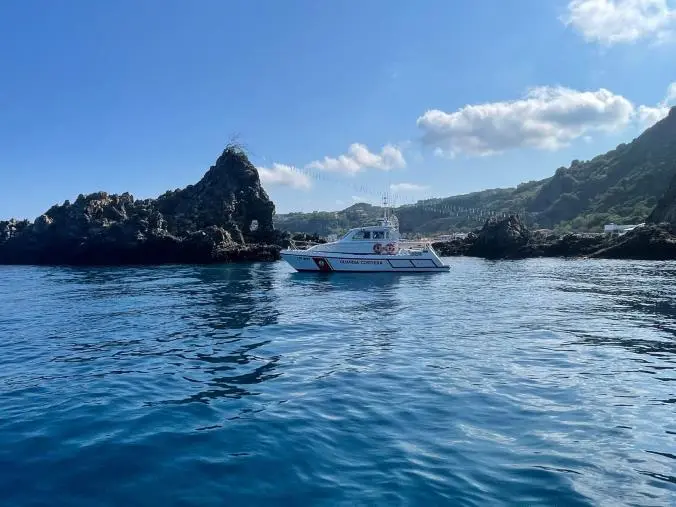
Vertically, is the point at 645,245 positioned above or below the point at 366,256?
above

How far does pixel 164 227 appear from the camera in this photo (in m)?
66.4

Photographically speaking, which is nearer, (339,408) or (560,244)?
(339,408)

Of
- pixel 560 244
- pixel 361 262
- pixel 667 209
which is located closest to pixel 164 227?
pixel 361 262

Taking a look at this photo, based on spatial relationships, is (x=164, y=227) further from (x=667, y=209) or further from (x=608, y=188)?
(x=608, y=188)

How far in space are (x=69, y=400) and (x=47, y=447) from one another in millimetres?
2583

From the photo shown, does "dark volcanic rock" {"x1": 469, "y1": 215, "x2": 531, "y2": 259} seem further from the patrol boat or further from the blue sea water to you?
the blue sea water

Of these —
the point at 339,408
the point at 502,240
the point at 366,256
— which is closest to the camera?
the point at 339,408

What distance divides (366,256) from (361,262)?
2.52 feet

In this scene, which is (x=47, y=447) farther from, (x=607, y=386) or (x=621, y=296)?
(x=621, y=296)

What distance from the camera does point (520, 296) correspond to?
92.2 ft

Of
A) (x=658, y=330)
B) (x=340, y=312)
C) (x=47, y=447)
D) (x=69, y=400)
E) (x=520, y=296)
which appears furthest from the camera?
(x=520, y=296)

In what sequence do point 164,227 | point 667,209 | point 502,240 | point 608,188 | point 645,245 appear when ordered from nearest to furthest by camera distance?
1. point 645,245
2. point 164,227
3. point 667,209
4. point 502,240
5. point 608,188

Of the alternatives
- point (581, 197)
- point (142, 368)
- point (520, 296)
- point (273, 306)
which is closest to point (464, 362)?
point (142, 368)

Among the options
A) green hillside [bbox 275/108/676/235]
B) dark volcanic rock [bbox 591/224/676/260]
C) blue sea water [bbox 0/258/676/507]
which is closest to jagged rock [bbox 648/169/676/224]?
dark volcanic rock [bbox 591/224/676/260]
